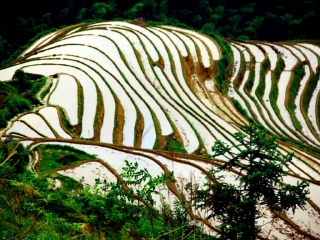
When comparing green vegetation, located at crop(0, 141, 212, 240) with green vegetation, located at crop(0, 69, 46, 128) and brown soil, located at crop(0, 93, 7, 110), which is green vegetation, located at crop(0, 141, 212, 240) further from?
brown soil, located at crop(0, 93, 7, 110)

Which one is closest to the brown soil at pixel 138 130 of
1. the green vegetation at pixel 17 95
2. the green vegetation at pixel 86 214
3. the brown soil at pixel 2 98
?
the green vegetation at pixel 17 95

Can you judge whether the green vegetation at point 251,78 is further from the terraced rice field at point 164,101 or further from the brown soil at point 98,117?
the brown soil at point 98,117

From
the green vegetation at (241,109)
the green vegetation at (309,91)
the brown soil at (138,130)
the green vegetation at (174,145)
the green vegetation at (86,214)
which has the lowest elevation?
the green vegetation at (86,214)

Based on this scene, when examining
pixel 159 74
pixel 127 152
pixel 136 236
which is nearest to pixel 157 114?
pixel 159 74

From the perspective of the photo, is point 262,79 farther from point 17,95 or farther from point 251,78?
point 17,95

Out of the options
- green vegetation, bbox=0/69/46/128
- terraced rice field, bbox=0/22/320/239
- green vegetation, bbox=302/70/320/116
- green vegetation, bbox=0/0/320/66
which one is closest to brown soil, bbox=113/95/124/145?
terraced rice field, bbox=0/22/320/239

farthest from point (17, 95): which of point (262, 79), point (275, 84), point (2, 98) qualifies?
point (275, 84)
